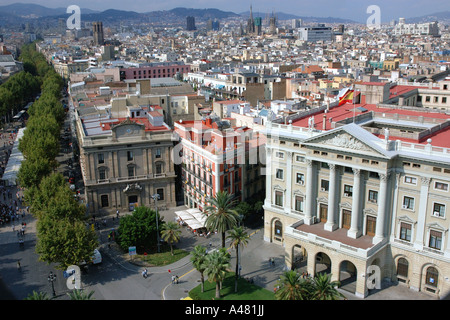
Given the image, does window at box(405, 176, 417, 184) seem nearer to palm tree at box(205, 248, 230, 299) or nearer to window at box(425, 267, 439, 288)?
window at box(425, 267, 439, 288)

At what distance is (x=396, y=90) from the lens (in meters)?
73.9

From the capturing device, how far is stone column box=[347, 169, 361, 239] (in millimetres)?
45219

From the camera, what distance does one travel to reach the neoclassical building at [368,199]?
42219 millimetres

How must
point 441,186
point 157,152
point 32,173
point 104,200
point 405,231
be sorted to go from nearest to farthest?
point 441,186 → point 405,231 → point 104,200 → point 32,173 → point 157,152

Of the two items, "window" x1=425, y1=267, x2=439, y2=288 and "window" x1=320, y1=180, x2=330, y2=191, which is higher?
"window" x1=320, y1=180, x2=330, y2=191

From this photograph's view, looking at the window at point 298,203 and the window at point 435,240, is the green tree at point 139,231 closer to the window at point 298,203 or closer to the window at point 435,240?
the window at point 298,203

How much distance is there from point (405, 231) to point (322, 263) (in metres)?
10.4

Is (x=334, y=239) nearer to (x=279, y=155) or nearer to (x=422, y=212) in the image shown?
(x=422, y=212)

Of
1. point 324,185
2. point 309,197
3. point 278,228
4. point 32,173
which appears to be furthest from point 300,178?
point 32,173

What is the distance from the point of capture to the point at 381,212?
4459cm

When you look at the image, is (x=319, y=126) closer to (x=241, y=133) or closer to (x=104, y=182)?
(x=241, y=133)

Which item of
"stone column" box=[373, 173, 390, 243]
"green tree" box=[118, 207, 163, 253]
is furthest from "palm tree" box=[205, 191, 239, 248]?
"stone column" box=[373, 173, 390, 243]

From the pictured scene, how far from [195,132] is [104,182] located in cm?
1540

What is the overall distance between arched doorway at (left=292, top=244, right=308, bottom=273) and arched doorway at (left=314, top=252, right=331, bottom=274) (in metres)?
1.35
